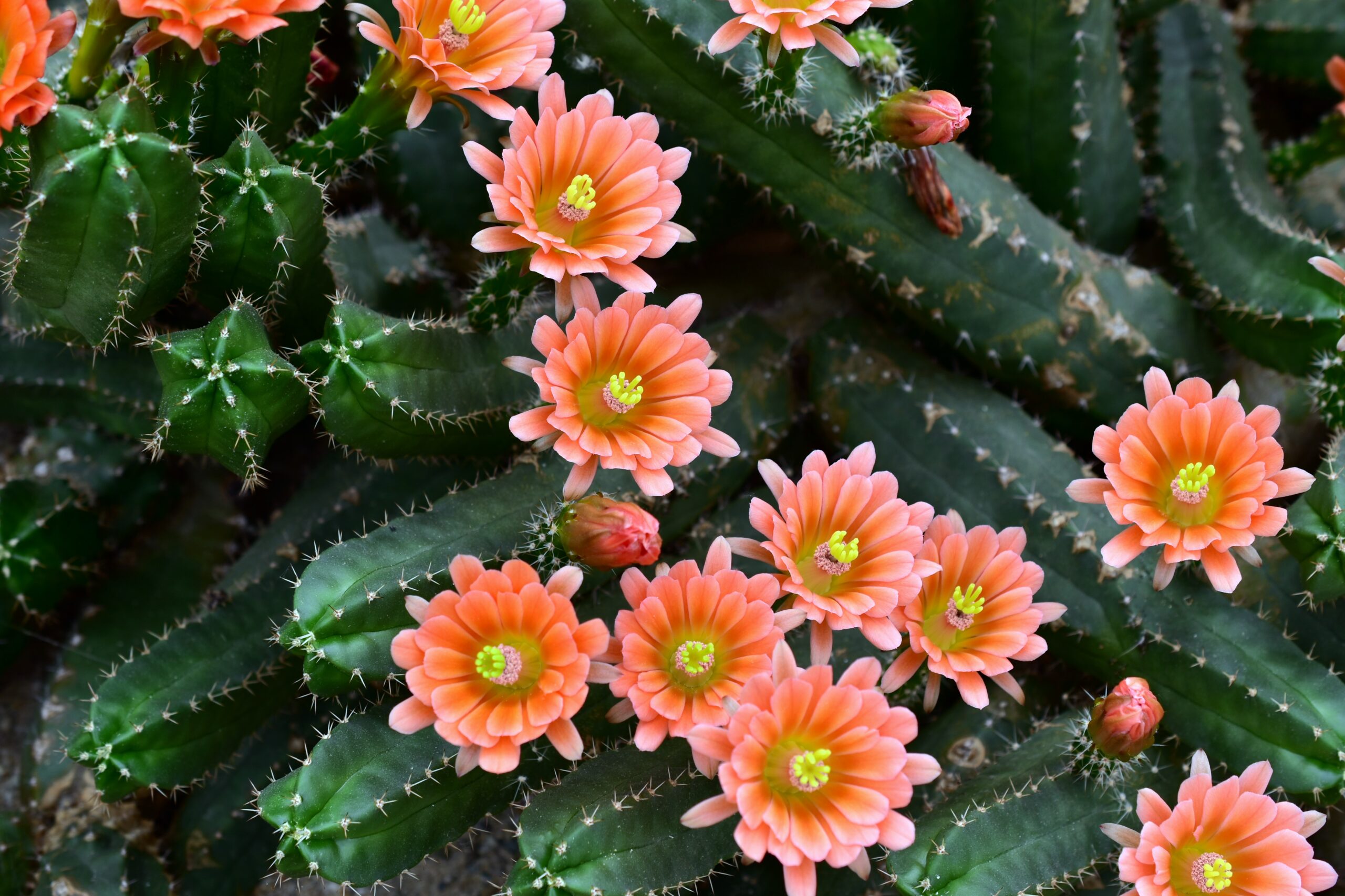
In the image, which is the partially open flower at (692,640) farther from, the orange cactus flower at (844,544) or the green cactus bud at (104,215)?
the green cactus bud at (104,215)

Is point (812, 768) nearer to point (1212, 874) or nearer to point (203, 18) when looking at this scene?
point (1212, 874)

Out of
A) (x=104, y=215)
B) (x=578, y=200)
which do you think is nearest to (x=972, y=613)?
(x=578, y=200)

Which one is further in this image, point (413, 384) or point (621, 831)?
point (413, 384)

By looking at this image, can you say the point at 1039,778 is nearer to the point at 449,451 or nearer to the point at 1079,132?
the point at 449,451

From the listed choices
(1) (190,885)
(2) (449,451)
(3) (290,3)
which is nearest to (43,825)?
(1) (190,885)

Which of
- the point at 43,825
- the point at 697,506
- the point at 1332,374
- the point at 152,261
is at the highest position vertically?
the point at 1332,374

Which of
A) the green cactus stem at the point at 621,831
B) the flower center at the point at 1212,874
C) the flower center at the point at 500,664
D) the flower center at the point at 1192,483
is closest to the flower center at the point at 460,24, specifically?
the flower center at the point at 500,664
